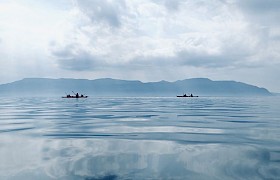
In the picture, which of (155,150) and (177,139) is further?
(177,139)

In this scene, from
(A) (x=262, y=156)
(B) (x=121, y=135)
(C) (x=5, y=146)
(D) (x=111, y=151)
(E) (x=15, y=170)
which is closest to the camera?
(E) (x=15, y=170)

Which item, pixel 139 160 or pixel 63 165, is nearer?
pixel 63 165

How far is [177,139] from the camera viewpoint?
63.4ft

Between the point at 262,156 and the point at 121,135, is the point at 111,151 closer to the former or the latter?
the point at 121,135

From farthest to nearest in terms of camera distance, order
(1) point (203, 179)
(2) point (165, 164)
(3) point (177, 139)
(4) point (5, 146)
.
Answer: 1. (3) point (177, 139)
2. (4) point (5, 146)
3. (2) point (165, 164)
4. (1) point (203, 179)

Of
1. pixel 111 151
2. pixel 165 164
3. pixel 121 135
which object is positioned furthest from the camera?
pixel 121 135

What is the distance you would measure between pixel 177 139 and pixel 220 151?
429 cm

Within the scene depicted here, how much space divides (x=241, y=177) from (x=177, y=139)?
8.42m

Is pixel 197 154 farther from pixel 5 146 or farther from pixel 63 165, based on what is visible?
pixel 5 146

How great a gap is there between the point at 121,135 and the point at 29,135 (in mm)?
7435

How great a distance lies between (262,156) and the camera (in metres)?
14.3

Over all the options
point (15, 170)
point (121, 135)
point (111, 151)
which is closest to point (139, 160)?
point (111, 151)

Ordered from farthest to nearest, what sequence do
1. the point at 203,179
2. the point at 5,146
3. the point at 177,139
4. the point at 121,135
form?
the point at 121,135, the point at 177,139, the point at 5,146, the point at 203,179

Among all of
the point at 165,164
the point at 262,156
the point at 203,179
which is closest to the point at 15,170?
the point at 165,164
